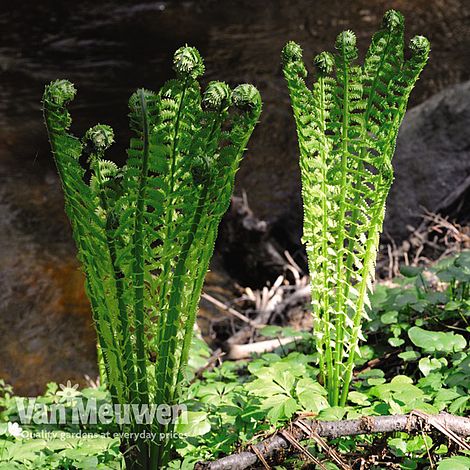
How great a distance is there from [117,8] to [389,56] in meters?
7.55

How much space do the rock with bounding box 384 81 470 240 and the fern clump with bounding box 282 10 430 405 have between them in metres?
2.29

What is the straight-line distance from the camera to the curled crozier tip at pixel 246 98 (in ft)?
5.27

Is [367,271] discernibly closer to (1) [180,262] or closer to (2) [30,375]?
(1) [180,262]

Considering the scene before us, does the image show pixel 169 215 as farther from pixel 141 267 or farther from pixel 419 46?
pixel 419 46

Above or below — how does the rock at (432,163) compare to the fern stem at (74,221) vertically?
below

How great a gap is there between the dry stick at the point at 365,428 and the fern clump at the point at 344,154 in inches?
10.9

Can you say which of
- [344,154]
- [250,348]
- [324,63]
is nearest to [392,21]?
[324,63]

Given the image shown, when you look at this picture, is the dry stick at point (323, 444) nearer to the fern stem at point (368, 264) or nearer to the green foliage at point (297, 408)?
the green foliage at point (297, 408)

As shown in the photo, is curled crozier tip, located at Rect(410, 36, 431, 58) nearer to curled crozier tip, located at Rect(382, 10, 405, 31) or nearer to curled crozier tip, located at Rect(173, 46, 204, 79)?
curled crozier tip, located at Rect(382, 10, 405, 31)

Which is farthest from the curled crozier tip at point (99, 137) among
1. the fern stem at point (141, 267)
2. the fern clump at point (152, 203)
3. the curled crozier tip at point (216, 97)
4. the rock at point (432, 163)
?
A: the rock at point (432, 163)

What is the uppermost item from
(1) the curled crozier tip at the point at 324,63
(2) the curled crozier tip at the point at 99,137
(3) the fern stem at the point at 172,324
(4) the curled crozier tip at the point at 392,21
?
(4) the curled crozier tip at the point at 392,21

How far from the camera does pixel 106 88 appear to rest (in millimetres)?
6789

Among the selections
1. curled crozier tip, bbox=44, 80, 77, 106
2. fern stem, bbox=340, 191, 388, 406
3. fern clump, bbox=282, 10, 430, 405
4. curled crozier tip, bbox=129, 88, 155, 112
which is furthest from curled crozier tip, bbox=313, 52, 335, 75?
curled crozier tip, bbox=44, 80, 77, 106

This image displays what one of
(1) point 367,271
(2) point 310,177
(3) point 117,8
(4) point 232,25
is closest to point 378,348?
(1) point 367,271
